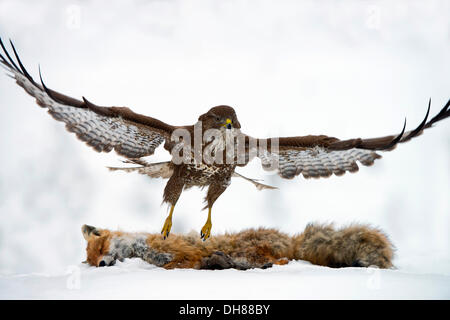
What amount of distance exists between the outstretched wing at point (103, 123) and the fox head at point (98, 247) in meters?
0.44

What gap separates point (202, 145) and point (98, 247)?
744 millimetres

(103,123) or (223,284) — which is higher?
(103,123)

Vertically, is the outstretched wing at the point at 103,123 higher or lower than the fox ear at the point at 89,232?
higher

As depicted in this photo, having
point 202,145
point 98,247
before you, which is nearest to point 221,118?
point 202,145

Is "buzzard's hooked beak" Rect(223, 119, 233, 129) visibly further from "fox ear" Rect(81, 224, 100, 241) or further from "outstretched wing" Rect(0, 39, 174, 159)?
"fox ear" Rect(81, 224, 100, 241)

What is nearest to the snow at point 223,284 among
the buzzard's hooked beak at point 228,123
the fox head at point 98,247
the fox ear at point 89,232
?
the fox head at point 98,247

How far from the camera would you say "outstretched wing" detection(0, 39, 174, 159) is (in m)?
1.92

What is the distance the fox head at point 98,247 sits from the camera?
2.17 m

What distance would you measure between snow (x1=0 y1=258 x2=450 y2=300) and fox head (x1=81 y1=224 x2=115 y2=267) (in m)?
0.05

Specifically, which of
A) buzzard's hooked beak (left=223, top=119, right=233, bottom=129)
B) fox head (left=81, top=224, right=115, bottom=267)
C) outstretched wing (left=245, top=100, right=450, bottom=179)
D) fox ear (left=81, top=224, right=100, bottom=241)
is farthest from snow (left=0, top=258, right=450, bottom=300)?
buzzard's hooked beak (left=223, top=119, right=233, bottom=129)

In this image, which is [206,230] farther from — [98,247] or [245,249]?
[98,247]

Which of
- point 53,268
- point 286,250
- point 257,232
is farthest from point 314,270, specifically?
point 53,268

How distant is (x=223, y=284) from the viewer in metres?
1.96

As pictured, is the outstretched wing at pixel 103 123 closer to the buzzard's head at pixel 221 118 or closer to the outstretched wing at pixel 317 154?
the buzzard's head at pixel 221 118
